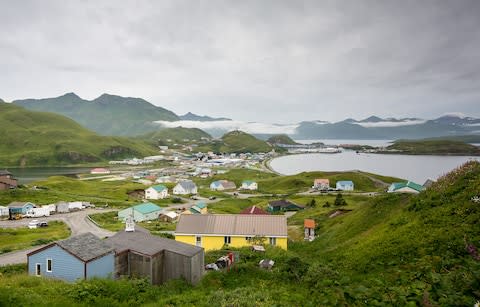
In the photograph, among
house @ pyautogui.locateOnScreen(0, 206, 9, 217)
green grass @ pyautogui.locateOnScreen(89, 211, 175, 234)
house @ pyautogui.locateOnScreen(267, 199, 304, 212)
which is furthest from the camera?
house @ pyautogui.locateOnScreen(267, 199, 304, 212)

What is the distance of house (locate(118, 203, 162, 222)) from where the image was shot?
74.9 m

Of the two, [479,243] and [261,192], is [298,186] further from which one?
[479,243]

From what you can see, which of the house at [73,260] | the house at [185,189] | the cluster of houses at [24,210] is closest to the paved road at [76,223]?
the cluster of houses at [24,210]

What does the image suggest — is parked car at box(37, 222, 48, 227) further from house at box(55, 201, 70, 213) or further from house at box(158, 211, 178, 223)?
house at box(158, 211, 178, 223)

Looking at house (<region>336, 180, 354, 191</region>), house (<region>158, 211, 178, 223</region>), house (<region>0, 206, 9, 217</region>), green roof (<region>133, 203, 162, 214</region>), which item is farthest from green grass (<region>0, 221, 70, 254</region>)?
house (<region>336, 180, 354, 191</region>)

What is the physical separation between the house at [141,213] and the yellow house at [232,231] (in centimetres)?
4035

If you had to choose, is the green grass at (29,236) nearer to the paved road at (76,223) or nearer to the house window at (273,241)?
the paved road at (76,223)

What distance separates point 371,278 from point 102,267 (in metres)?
16.6

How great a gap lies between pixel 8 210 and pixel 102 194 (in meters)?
35.5

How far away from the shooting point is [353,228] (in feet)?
Answer: 105

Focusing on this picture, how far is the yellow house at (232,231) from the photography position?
120ft

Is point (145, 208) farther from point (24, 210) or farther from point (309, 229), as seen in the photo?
point (309, 229)

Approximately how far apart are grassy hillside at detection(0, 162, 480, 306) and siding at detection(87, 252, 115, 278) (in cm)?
255

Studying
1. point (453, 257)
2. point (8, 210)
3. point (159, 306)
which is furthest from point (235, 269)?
point (8, 210)
